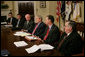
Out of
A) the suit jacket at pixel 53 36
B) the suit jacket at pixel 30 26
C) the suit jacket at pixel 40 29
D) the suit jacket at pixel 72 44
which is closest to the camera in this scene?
the suit jacket at pixel 72 44

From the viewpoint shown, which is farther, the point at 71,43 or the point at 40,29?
the point at 40,29

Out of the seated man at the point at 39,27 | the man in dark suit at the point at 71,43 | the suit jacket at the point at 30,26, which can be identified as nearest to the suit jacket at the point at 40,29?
the seated man at the point at 39,27

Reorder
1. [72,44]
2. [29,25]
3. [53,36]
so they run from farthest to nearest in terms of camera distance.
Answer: [29,25] < [53,36] < [72,44]

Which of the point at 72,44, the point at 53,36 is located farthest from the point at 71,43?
the point at 53,36

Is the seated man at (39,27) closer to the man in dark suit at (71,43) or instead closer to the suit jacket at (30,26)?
the suit jacket at (30,26)

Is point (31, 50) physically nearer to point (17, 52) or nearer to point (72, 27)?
point (17, 52)

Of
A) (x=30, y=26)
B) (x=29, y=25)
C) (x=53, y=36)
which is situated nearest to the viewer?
(x=53, y=36)

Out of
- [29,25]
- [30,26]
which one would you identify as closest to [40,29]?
[30,26]

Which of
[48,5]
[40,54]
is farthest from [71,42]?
[48,5]

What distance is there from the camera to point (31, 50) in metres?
2.24

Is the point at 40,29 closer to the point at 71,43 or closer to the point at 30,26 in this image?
the point at 30,26

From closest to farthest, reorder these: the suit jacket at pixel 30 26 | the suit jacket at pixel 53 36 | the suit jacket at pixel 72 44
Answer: the suit jacket at pixel 72 44
the suit jacket at pixel 53 36
the suit jacket at pixel 30 26

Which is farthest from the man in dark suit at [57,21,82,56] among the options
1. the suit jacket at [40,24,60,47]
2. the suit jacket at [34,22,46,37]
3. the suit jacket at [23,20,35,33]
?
the suit jacket at [23,20,35,33]

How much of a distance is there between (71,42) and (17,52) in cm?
89
